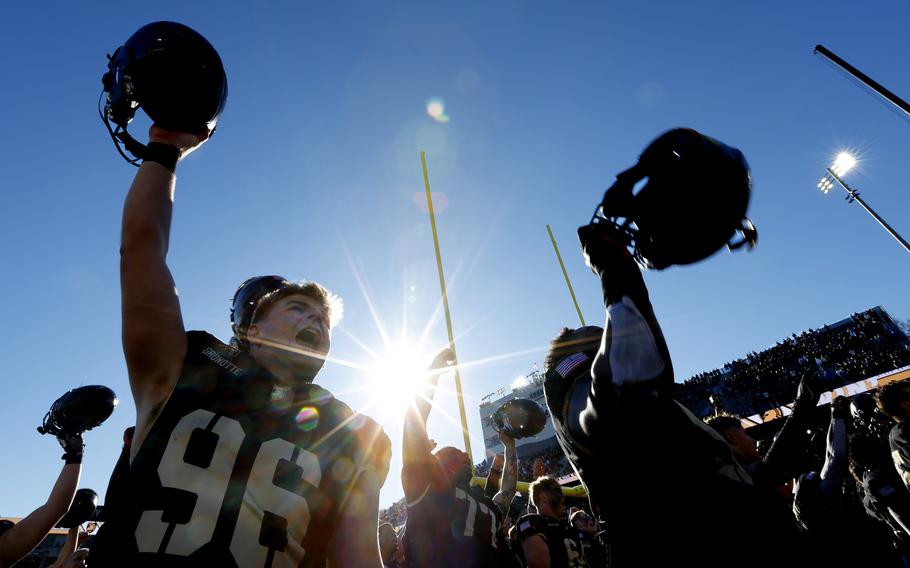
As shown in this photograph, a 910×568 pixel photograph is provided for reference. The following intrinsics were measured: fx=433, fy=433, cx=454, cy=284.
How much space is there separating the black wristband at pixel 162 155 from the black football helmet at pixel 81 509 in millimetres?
4845

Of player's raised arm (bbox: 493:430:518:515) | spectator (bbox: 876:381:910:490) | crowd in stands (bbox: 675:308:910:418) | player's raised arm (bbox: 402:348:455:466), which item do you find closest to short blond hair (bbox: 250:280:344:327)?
player's raised arm (bbox: 402:348:455:466)

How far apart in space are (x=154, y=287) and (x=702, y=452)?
1.92 metres

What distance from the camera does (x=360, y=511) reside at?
5.11 ft

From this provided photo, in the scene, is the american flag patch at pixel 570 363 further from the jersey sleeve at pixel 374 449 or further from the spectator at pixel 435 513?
the spectator at pixel 435 513

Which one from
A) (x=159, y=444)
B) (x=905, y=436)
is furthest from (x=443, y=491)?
(x=905, y=436)

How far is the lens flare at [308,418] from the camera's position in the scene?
5.34 feet

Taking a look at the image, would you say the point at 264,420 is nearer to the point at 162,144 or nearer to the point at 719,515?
the point at 162,144

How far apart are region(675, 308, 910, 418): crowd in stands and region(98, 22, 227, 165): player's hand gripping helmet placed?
2530cm

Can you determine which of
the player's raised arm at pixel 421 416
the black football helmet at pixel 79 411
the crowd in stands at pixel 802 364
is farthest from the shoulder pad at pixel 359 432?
the crowd in stands at pixel 802 364

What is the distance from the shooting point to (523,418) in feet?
13.7

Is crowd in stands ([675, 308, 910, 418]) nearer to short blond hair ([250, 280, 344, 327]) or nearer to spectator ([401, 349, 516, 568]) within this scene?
spectator ([401, 349, 516, 568])

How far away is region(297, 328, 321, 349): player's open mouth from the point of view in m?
1.84

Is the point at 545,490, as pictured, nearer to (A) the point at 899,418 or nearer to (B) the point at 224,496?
(A) the point at 899,418

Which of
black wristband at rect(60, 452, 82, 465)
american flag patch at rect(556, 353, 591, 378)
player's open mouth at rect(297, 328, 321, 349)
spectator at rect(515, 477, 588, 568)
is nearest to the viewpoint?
player's open mouth at rect(297, 328, 321, 349)
